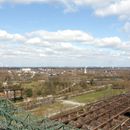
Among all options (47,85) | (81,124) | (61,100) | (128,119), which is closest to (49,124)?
(81,124)

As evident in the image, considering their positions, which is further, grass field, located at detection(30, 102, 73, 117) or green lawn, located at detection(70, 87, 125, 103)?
green lawn, located at detection(70, 87, 125, 103)

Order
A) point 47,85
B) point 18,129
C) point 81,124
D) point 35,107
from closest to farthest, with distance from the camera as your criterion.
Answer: point 18,129, point 81,124, point 35,107, point 47,85

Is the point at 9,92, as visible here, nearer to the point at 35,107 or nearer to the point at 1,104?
the point at 35,107

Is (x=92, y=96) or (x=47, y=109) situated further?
(x=92, y=96)

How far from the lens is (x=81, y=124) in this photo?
103 feet

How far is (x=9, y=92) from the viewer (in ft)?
199

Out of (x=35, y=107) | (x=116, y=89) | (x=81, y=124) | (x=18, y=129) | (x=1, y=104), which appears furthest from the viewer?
(x=116, y=89)

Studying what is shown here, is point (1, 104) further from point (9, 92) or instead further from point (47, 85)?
point (47, 85)

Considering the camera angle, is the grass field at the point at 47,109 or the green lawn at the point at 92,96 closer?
the grass field at the point at 47,109

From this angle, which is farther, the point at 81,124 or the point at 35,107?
the point at 35,107

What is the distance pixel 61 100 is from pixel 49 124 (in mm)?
35130

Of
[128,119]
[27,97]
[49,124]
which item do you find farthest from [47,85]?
[49,124]

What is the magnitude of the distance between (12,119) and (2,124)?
2.78 ft

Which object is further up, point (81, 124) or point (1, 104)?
point (1, 104)
